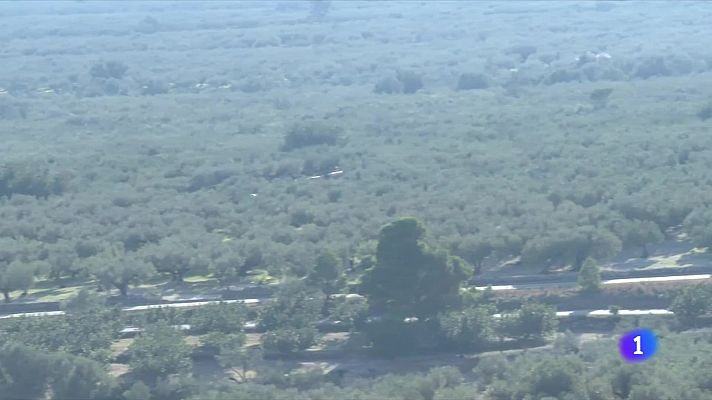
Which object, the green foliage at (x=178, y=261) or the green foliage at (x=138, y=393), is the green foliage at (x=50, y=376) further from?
the green foliage at (x=178, y=261)

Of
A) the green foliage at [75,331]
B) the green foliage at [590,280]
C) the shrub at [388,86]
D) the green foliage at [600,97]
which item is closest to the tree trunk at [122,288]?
the green foliage at [75,331]

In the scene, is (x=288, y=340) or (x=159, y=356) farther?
(x=288, y=340)

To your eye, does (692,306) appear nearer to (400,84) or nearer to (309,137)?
(309,137)

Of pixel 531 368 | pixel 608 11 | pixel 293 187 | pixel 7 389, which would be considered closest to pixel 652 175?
pixel 293 187

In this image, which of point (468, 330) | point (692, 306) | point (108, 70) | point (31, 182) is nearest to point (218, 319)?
point (468, 330)

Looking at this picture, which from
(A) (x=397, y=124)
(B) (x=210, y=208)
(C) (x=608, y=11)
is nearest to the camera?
(B) (x=210, y=208)

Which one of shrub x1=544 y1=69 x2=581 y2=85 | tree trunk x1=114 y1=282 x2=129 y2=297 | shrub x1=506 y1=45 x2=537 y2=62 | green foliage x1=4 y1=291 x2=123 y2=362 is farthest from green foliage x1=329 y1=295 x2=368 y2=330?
shrub x1=506 y1=45 x2=537 y2=62

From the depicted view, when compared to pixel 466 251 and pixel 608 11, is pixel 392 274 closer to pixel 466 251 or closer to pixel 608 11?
pixel 466 251
